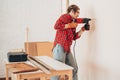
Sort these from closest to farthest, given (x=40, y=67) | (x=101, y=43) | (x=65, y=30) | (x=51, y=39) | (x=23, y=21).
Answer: (x=40, y=67) < (x=101, y=43) < (x=65, y=30) < (x=23, y=21) < (x=51, y=39)

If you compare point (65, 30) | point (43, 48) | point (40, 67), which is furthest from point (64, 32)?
point (43, 48)

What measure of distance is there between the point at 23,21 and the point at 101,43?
206cm

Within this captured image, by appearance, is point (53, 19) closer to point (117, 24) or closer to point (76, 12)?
point (76, 12)

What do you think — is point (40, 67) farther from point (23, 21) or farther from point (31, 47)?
point (23, 21)

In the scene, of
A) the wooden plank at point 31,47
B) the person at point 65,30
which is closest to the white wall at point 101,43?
the person at point 65,30

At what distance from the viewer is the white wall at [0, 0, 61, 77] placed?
4117 mm

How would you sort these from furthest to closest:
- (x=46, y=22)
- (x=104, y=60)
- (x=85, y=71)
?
(x=46, y=22) → (x=85, y=71) → (x=104, y=60)

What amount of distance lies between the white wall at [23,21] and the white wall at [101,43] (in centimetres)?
126

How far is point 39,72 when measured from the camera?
2.21 metres

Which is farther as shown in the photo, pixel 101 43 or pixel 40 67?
pixel 101 43

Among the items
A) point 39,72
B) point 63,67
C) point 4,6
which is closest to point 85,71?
point 63,67

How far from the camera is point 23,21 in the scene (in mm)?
4238

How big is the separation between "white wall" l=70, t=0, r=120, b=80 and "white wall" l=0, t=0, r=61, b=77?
4.12 feet

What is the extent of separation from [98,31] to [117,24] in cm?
39
